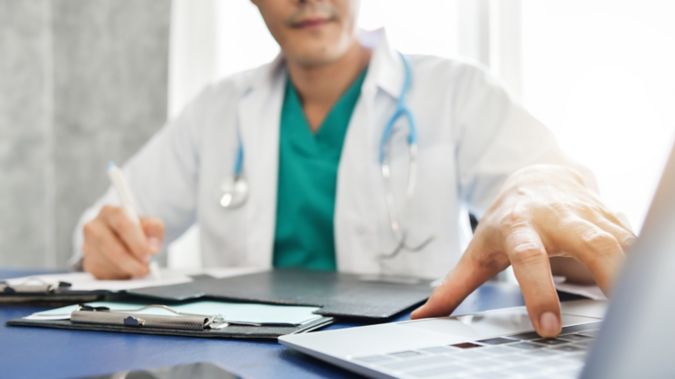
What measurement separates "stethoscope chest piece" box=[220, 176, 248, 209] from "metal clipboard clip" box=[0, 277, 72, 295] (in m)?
0.51

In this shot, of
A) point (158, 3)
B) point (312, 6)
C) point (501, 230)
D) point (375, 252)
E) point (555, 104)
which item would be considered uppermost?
point (158, 3)

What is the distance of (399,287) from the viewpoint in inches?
28.9

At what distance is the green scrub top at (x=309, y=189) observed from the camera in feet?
3.79

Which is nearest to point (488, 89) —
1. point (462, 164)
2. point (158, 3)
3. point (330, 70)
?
point (462, 164)

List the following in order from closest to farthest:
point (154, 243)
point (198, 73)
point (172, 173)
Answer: point (154, 243), point (172, 173), point (198, 73)

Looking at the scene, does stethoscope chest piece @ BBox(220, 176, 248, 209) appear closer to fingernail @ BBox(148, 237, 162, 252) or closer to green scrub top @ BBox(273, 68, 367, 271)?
green scrub top @ BBox(273, 68, 367, 271)

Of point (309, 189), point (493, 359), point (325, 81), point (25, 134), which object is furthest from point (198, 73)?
point (493, 359)

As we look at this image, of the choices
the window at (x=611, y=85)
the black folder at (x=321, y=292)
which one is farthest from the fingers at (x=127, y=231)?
the window at (x=611, y=85)

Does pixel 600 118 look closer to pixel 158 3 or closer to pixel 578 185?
pixel 578 185

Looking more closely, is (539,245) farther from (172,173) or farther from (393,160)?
(172,173)

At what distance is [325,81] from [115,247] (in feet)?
1.85

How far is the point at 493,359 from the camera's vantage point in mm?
376

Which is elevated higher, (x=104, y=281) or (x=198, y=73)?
(x=198, y=73)

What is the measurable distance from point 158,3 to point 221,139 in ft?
3.28
